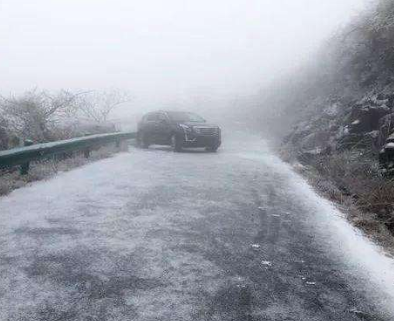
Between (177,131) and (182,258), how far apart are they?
11497 mm

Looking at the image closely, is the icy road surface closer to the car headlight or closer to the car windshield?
the car headlight

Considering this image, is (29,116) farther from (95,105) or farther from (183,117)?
(95,105)

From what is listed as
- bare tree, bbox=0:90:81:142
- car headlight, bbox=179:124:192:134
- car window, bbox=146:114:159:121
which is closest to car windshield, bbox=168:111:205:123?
car window, bbox=146:114:159:121

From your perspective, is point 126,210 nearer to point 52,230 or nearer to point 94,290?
point 52,230

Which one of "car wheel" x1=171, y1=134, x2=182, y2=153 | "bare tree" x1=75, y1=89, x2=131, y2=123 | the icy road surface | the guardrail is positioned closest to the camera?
the icy road surface

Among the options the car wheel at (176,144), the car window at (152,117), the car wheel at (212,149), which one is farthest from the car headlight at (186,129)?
the car window at (152,117)

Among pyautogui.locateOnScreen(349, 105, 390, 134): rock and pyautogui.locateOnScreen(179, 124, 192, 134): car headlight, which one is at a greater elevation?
pyautogui.locateOnScreen(349, 105, 390, 134): rock

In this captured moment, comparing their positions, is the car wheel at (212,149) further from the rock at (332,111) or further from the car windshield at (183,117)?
the rock at (332,111)

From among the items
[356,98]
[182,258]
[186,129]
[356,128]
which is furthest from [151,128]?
[182,258]

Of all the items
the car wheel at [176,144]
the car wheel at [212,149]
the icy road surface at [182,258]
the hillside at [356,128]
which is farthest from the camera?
the car wheel at [212,149]

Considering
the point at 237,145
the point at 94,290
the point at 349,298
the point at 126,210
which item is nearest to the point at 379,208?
the point at 349,298

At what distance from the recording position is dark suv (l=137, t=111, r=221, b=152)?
626 inches

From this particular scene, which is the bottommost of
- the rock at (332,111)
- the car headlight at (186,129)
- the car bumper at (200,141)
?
the car bumper at (200,141)

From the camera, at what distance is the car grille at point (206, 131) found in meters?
15.9
